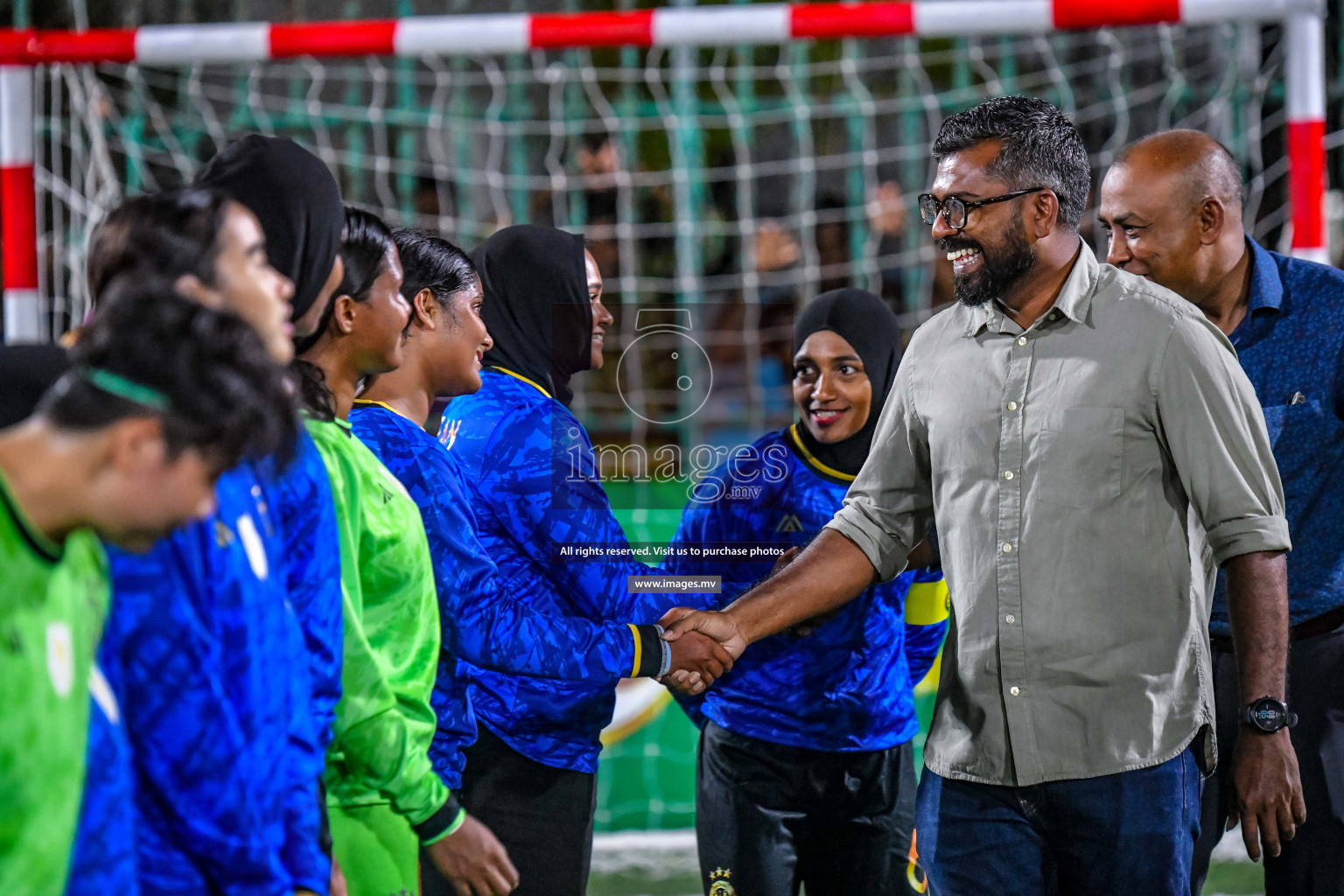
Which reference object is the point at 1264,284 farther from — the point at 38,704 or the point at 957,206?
the point at 38,704

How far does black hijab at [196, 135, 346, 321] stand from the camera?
5.31ft

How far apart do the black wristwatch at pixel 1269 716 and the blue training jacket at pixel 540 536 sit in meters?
1.12

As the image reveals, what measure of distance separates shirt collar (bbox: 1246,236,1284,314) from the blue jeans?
100cm

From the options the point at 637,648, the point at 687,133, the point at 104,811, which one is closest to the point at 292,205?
the point at 104,811

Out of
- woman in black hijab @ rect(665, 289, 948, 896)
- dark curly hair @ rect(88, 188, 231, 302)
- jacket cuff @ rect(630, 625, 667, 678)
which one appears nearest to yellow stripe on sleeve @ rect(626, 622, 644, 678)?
jacket cuff @ rect(630, 625, 667, 678)

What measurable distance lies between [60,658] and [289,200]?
0.72 metres

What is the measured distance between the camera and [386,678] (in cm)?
176

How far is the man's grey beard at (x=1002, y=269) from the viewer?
2264 millimetres

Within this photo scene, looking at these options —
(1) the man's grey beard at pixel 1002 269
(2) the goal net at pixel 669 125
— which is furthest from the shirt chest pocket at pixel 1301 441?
(2) the goal net at pixel 669 125

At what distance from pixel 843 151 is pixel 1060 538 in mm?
5781

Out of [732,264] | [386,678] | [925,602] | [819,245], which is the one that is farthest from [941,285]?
[386,678]

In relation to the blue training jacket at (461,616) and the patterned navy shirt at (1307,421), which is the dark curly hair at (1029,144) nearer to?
the patterned navy shirt at (1307,421)

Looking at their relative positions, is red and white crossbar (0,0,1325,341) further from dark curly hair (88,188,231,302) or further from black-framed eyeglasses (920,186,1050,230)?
dark curly hair (88,188,231,302)

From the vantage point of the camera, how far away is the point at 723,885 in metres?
2.88
